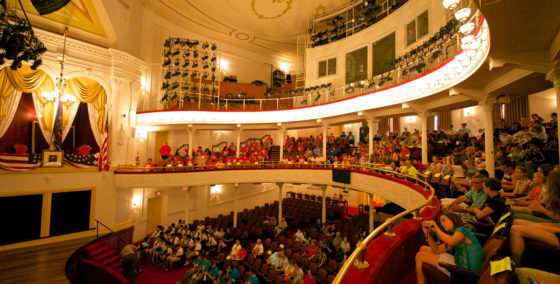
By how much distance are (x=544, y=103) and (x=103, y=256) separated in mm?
24067

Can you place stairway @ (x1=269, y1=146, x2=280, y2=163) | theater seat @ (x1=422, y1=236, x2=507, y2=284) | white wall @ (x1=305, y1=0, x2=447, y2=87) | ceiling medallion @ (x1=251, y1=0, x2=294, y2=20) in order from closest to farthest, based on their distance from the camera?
theater seat @ (x1=422, y1=236, x2=507, y2=284) → white wall @ (x1=305, y1=0, x2=447, y2=87) → ceiling medallion @ (x1=251, y1=0, x2=294, y2=20) → stairway @ (x1=269, y1=146, x2=280, y2=163)

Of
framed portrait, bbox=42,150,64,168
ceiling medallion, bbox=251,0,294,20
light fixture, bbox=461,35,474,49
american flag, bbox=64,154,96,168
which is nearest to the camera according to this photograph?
light fixture, bbox=461,35,474,49

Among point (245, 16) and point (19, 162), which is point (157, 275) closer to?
point (19, 162)

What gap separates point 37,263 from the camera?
7.48 m

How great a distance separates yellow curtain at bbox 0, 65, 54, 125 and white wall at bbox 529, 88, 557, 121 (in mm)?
26440

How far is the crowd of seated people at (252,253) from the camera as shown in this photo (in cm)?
737

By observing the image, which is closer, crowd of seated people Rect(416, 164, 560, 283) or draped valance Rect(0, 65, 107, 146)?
crowd of seated people Rect(416, 164, 560, 283)

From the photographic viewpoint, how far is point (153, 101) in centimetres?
1538

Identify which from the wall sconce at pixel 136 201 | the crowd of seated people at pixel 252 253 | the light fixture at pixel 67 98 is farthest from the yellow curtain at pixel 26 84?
the crowd of seated people at pixel 252 253

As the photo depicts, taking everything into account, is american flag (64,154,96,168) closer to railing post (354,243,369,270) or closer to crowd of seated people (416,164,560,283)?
railing post (354,243,369,270)

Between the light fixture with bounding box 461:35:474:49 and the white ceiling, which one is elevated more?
the white ceiling

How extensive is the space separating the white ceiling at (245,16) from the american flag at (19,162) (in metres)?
11.7

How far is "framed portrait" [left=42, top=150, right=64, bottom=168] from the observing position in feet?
31.3

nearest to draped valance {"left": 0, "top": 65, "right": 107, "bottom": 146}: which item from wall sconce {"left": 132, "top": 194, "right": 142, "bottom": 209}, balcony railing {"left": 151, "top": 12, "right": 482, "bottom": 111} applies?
wall sconce {"left": 132, "top": 194, "right": 142, "bottom": 209}
